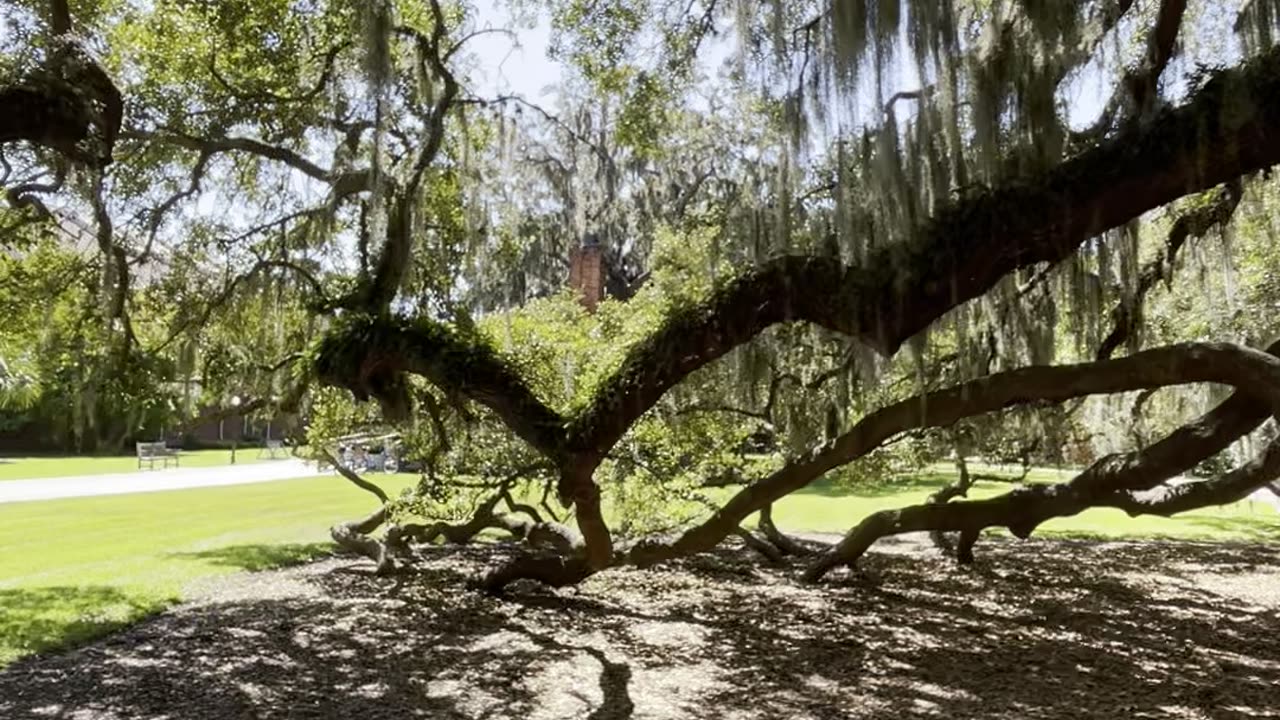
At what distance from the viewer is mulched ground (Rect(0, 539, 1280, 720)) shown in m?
5.43

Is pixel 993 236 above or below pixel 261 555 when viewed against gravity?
above

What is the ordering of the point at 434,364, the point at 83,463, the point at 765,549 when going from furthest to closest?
the point at 83,463
the point at 765,549
the point at 434,364

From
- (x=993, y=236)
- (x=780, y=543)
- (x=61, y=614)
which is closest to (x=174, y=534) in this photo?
(x=61, y=614)

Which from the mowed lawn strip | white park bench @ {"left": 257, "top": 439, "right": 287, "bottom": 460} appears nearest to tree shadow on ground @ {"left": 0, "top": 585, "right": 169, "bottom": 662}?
the mowed lawn strip

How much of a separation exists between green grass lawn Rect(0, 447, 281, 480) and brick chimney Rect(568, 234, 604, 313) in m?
13.6

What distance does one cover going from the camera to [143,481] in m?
21.0

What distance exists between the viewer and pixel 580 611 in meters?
8.28

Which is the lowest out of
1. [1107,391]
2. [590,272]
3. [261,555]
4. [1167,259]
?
[261,555]

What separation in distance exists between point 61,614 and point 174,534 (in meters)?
5.43

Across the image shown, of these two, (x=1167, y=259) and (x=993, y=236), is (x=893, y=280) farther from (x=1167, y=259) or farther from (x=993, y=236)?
(x=1167, y=259)

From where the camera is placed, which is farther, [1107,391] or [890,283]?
[1107,391]

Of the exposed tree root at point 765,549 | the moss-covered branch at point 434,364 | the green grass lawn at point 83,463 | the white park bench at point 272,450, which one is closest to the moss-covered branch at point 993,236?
the moss-covered branch at point 434,364

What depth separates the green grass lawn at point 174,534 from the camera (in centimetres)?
792

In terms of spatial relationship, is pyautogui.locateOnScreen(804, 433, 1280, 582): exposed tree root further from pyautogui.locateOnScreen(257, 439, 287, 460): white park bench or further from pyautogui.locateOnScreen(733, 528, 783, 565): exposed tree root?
pyautogui.locateOnScreen(257, 439, 287, 460): white park bench
